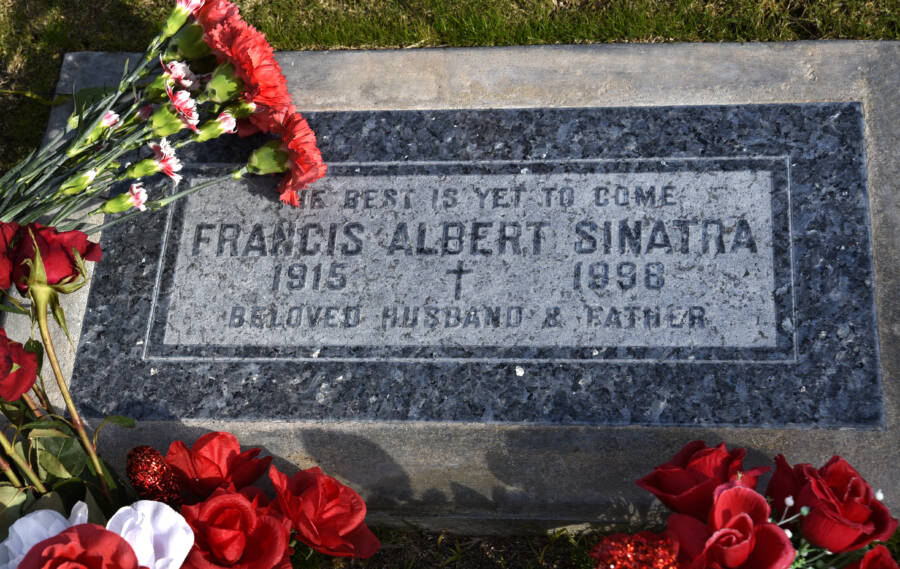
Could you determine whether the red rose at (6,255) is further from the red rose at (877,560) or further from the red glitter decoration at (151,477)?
the red rose at (877,560)

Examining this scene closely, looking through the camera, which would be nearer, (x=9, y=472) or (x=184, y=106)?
(x=9, y=472)

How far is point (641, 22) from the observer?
3068 millimetres

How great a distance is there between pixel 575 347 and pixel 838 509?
86cm

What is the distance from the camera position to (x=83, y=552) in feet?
5.14

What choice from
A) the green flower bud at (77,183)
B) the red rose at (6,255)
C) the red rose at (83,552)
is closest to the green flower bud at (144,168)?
the green flower bud at (77,183)

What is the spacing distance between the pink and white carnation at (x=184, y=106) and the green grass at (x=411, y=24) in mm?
979

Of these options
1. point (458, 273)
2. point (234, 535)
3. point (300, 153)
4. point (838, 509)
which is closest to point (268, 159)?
point (300, 153)

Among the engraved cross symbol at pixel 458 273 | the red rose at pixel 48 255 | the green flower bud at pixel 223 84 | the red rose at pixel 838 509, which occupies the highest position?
the green flower bud at pixel 223 84

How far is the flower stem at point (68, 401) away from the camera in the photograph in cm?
178

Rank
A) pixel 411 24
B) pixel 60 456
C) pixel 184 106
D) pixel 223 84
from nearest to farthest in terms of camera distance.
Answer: pixel 60 456 < pixel 184 106 < pixel 223 84 < pixel 411 24

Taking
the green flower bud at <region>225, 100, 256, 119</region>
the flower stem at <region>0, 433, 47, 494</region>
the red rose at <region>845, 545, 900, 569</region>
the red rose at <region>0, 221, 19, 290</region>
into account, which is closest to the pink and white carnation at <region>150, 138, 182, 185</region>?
the green flower bud at <region>225, 100, 256, 119</region>

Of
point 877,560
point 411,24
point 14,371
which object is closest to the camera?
point 14,371

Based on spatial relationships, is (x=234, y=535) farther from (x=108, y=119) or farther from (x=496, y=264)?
(x=108, y=119)

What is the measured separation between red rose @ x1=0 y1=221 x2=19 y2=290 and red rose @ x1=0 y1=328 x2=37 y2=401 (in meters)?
0.18
